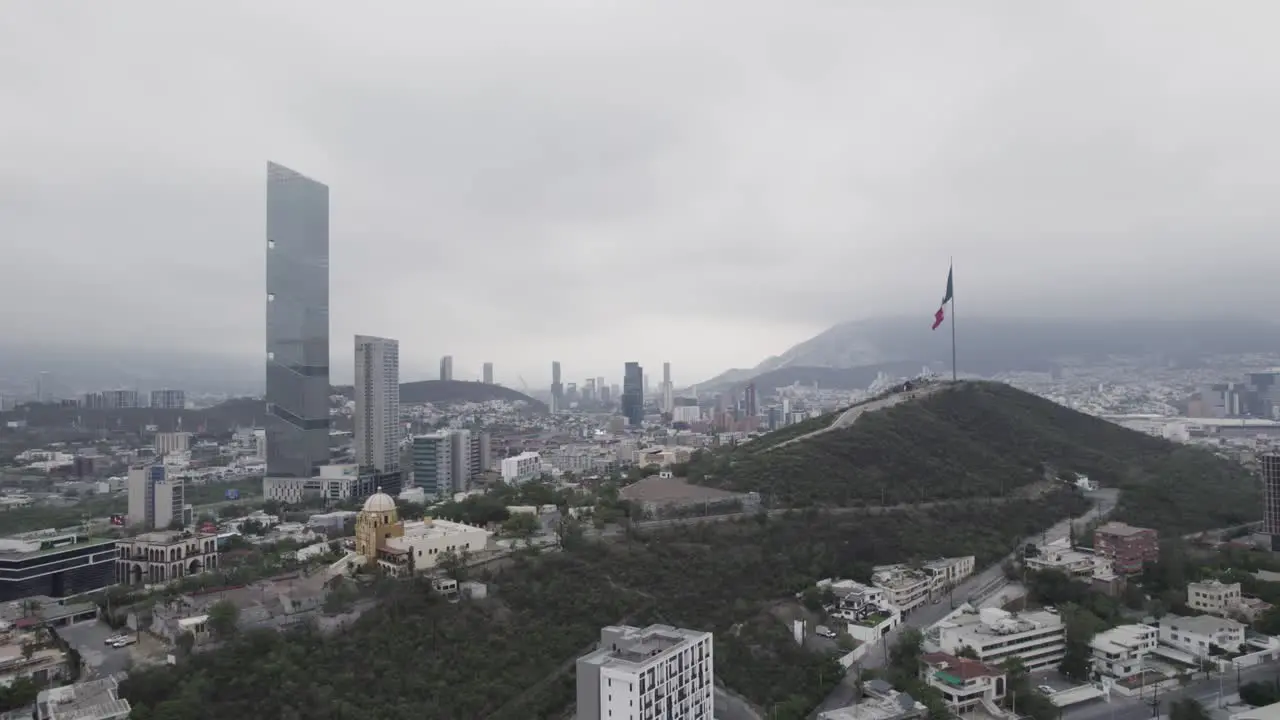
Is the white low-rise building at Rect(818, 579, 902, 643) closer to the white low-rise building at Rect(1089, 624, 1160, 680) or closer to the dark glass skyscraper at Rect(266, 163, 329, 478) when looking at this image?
the white low-rise building at Rect(1089, 624, 1160, 680)

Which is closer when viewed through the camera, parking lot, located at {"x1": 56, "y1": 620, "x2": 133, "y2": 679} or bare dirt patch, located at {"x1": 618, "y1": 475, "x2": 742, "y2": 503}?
parking lot, located at {"x1": 56, "y1": 620, "x2": 133, "y2": 679}

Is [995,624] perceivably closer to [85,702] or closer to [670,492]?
[670,492]

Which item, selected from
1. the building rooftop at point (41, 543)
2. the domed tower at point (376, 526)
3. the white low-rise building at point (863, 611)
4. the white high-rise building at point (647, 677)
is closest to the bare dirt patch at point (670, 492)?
the white low-rise building at point (863, 611)

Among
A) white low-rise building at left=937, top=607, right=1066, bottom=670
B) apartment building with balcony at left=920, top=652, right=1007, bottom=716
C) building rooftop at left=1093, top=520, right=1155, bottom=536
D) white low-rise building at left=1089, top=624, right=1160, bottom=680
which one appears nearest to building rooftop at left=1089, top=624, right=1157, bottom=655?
white low-rise building at left=1089, top=624, right=1160, bottom=680

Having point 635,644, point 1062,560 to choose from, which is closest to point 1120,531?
point 1062,560

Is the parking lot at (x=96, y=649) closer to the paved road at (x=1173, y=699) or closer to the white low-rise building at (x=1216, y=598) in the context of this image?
the paved road at (x=1173, y=699)
